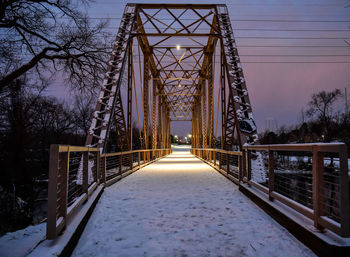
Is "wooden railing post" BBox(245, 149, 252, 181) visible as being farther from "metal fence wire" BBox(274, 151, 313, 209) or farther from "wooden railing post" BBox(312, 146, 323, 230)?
"wooden railing post" BBox(312, 146, 323, 230)

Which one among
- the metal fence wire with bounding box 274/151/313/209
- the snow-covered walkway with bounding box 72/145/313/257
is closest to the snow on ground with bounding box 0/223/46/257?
the snow-covered walkway with bounding box 72/145/313/257

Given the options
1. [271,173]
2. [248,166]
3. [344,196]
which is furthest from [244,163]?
[344,196]

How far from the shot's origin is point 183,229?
346cm

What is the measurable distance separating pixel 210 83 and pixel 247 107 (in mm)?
8226

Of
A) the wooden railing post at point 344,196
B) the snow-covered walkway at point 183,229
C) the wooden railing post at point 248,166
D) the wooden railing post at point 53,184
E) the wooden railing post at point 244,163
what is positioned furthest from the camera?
the wooden railing post at point 244,163

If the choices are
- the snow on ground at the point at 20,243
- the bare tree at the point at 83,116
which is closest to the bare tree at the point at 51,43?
the snow on ground at the point at 20,243

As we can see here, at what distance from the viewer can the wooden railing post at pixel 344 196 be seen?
2.23m

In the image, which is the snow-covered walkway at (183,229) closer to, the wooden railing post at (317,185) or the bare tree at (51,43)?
the wooden railing post at (317,185)

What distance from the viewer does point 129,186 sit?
22.6ft

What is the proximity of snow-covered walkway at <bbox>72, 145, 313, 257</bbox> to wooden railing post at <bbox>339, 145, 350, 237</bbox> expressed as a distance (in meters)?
0.55

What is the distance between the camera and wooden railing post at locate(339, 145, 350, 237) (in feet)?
7.31

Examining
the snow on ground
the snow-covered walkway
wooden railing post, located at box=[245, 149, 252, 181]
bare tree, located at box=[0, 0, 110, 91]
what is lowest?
the snow on ground

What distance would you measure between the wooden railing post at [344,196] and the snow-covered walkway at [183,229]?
554mm

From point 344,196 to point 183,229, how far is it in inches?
76.5
